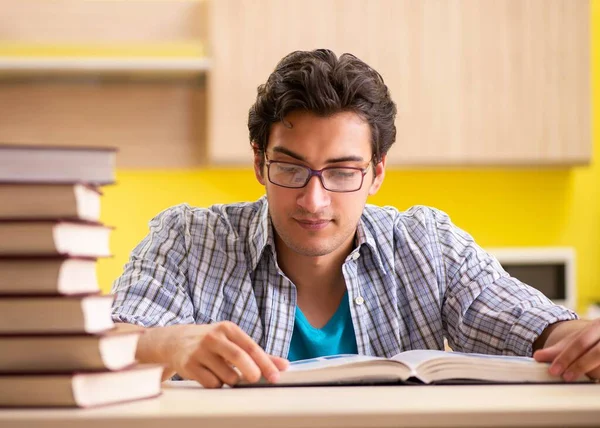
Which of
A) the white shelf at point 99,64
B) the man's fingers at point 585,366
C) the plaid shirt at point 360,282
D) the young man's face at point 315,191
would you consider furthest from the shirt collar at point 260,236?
the white shelf at point 99,64

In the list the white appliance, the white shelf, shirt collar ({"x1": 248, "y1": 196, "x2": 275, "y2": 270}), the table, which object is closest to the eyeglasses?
shirt collar ({"x1": 248, "y1": 196, "x2": 275, "y2": 270})

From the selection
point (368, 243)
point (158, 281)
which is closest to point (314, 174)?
point (368, 243)

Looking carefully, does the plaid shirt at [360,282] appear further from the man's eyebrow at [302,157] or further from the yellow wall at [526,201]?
the yellow wall at [526,201]

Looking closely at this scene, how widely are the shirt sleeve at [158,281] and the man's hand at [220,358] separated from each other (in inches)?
14.3

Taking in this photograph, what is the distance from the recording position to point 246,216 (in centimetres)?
209

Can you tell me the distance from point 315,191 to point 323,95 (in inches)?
8.6

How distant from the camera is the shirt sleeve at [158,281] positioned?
1.75 m

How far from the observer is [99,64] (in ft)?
10.1

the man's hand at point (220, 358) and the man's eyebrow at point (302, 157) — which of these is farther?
the man's eyebrow at point (302, 157)

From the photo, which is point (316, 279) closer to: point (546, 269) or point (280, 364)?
point (280, 364)

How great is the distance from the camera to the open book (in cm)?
119

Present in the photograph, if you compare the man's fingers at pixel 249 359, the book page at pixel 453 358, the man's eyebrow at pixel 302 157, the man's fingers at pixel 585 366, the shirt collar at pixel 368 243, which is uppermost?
the man's eyebrow at pixel 302 157

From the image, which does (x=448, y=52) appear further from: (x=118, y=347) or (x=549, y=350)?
(x=118, y=347)

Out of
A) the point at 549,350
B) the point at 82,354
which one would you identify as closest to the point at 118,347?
the point at 82,354
